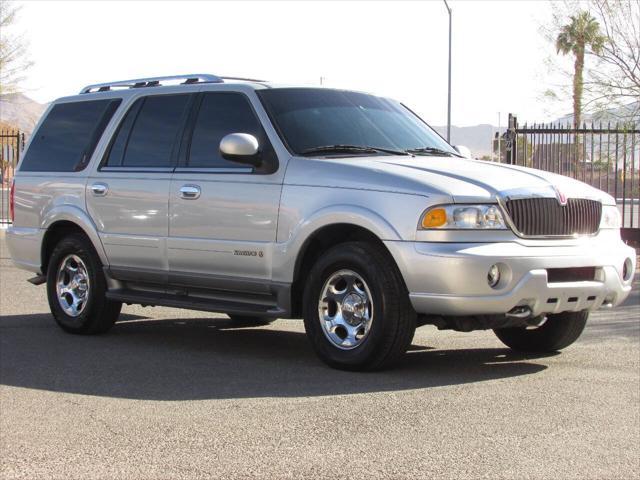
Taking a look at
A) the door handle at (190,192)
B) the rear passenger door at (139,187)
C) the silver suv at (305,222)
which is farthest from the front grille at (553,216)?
the rear passenger door at (139,187)

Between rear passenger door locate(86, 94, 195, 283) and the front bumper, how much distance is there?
2416 mm

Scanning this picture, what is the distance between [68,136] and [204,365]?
3.09 meters

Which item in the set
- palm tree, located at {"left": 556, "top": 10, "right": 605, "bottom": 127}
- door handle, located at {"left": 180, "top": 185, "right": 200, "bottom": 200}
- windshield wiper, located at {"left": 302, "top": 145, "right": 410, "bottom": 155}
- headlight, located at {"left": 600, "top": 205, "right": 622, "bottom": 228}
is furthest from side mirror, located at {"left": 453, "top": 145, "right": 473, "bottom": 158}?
palm tree, located at {"left": 556, "top": 10, "right": 605, "bottom": 127}

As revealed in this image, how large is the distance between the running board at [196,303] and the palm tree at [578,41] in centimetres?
1287

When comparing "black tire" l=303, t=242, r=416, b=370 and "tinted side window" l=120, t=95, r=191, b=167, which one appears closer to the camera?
"black tire" l=303, t=242, r=416, b=370

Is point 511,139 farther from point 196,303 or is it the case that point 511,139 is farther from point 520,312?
point 520,312

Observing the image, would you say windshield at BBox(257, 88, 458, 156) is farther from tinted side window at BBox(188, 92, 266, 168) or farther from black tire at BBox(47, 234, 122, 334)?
black tire at BBox(47, 234, 122, 334)

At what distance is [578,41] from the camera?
20.5m

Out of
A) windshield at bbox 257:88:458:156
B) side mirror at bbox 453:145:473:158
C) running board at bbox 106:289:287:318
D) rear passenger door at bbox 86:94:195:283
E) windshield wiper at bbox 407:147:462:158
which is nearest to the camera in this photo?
running board at bbox 106:289:287:318

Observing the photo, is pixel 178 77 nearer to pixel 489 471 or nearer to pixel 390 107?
pixel 390 107

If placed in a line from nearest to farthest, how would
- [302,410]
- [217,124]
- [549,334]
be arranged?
1. [302,410]
2. [549,334]
3. [217,124]

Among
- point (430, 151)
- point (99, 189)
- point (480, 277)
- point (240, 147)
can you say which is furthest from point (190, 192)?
point (480, 277)

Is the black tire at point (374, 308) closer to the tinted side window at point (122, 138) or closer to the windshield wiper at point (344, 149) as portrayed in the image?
the windshield wiper at point (344, 149)

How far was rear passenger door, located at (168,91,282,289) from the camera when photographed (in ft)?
26.6
